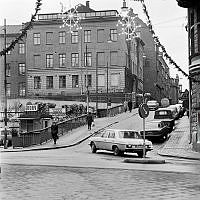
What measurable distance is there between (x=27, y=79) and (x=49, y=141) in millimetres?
47495

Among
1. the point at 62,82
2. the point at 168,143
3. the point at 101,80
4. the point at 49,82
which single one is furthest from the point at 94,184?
the point at 49,82

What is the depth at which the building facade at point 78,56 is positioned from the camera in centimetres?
8350

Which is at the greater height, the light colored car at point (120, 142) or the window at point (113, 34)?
the window at point (113, 34)

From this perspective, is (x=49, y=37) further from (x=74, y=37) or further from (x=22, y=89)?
(x=22, y=89)

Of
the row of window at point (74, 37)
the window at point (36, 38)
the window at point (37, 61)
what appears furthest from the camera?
the window at point (37, 61)

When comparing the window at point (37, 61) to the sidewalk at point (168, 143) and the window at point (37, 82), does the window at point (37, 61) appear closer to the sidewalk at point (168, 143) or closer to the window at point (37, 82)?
the window at point (37, 82)

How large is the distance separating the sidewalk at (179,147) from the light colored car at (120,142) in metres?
1.74

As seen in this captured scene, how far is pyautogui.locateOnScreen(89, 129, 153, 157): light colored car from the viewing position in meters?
26.6

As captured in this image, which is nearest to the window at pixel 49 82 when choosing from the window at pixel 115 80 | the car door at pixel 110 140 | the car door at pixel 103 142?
the window at pixel 115 80

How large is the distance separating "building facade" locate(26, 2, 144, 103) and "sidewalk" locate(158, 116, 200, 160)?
39425 mm

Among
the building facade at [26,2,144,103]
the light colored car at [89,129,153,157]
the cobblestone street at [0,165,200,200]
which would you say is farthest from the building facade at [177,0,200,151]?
the building facade at [26,2,144,103]

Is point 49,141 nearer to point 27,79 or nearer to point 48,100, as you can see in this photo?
point 48,100

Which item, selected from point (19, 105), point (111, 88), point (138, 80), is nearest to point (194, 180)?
point (19, 105)

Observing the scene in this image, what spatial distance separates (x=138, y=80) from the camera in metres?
104
